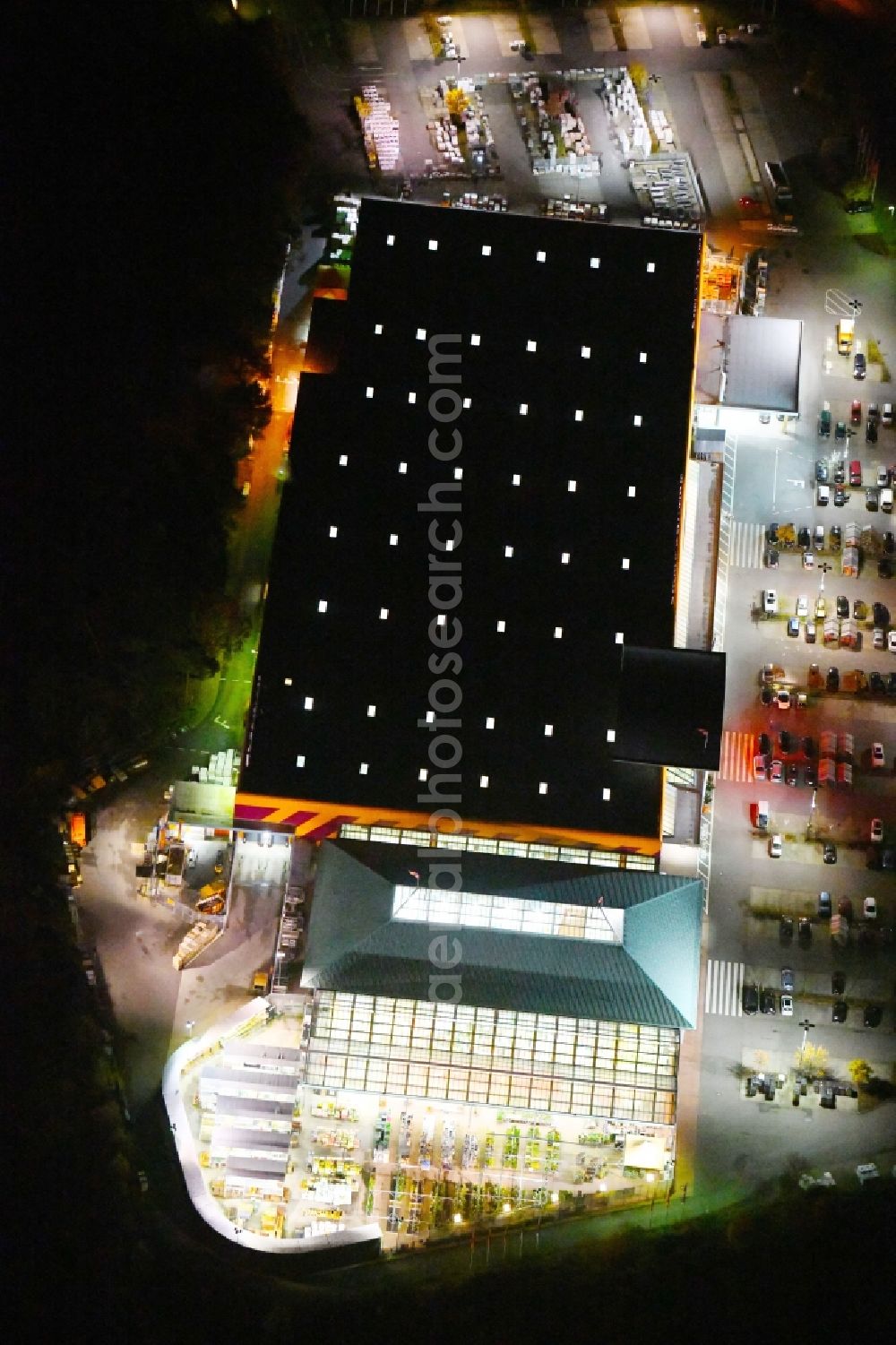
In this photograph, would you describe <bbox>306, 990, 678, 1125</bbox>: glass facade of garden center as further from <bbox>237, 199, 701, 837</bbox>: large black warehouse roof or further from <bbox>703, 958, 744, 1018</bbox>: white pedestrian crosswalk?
<bbox>237, 199, 701, 837</bbox>: large black warehouse roof

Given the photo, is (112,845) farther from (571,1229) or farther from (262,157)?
(262,157)

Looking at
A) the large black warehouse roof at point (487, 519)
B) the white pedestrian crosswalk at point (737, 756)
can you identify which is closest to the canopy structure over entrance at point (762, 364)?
the large black warehouse roof at point (487, 519)

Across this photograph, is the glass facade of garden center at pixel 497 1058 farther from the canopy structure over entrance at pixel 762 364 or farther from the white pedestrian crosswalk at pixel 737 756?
the canopy structure over entrance at pixel 762 364

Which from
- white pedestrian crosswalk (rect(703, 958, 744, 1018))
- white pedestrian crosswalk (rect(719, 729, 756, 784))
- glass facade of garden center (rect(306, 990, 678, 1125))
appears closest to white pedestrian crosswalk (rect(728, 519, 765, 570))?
white pedestrian crosswalk (rect(719, 729, 756, 784))

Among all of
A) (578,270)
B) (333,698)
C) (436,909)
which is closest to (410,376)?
(578,270)

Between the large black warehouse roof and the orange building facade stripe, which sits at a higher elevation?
the large black warehouse roof

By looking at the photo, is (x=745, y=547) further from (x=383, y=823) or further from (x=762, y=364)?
(x=383, y=823)
